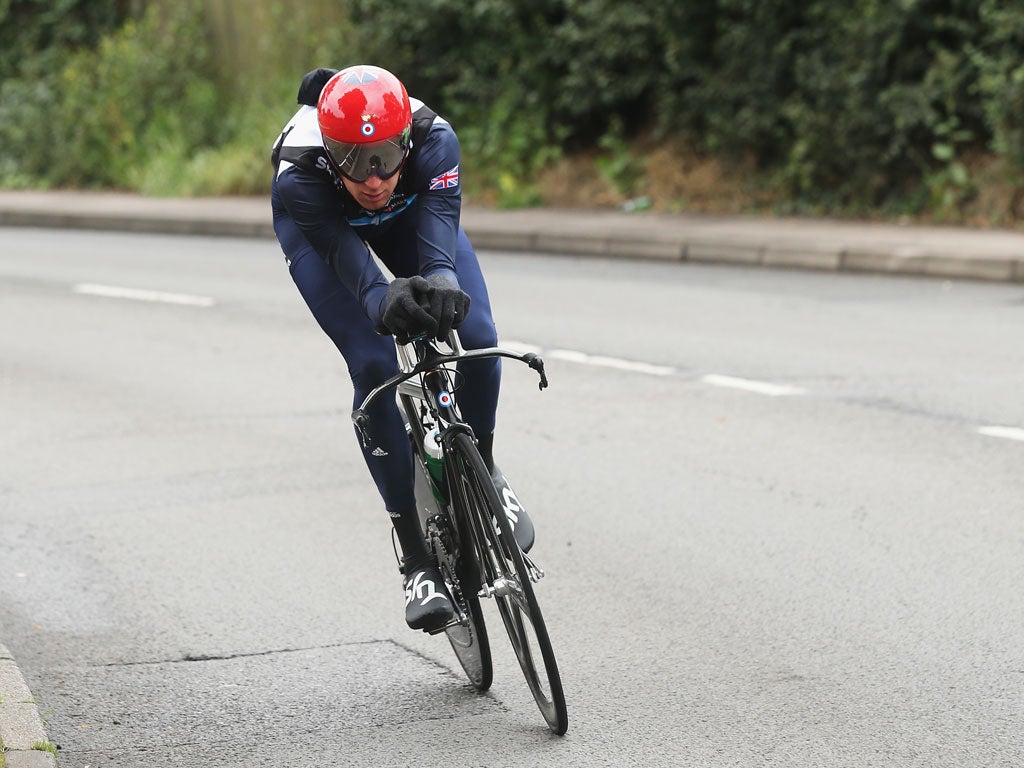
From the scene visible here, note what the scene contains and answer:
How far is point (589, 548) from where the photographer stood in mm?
6516

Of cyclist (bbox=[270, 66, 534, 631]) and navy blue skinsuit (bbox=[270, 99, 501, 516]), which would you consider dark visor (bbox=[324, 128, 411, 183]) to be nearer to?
cyclist (bbox=[270, 66, 534, 631])

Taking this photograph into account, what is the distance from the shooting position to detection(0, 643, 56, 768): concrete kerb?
14.1ft

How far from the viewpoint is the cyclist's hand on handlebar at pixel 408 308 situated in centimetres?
431

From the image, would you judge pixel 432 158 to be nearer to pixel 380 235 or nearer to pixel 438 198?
pixel 438 198

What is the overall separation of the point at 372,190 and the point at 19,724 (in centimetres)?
188

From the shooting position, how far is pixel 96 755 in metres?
4.62

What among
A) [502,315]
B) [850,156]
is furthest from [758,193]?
[502,315]

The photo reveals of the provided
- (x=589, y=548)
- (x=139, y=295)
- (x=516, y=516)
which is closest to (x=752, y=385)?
(x=589, y=548)

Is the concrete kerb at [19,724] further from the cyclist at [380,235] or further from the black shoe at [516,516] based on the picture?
the black shoe at [516,516]

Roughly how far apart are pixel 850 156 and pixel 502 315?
20.4 feet

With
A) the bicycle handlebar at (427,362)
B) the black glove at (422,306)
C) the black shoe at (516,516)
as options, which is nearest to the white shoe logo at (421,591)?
the black shoe at (516,516)

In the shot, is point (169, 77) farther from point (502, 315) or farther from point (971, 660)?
point (971, 660)

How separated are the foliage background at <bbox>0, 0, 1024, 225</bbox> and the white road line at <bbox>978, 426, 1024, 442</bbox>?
8.24 metres

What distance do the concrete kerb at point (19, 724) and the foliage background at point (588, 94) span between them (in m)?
12.9
